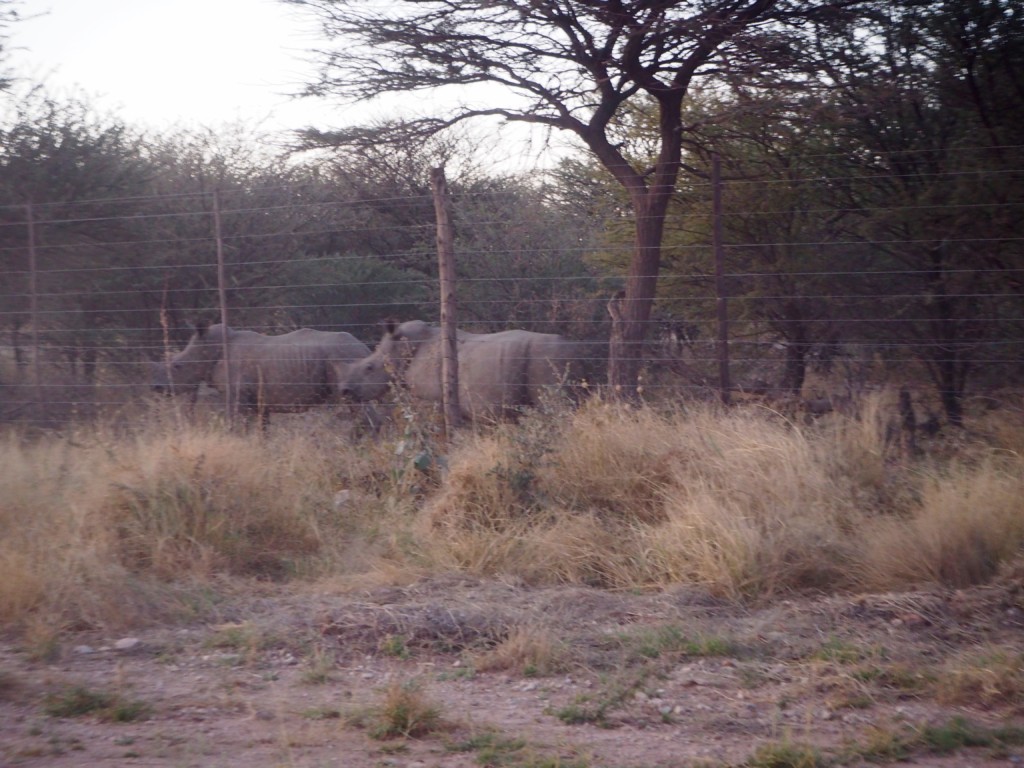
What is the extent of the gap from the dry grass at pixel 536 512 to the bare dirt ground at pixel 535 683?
1.01ft

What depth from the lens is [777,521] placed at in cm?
607

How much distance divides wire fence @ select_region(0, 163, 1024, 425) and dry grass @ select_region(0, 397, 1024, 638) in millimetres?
1405

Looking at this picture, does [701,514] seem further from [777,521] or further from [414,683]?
[414,683]

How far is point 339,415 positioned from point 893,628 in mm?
6821

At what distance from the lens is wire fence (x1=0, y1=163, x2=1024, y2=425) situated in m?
8.91

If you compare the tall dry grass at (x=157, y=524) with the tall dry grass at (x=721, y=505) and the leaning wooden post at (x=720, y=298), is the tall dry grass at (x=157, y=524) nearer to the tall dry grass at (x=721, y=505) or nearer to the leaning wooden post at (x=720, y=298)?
the tall dry grass at (x=721, y=505)

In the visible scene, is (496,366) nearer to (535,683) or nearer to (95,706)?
(535,683)

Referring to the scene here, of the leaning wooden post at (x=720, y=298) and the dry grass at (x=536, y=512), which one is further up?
the leaning wooden post at (x=720, y=298)

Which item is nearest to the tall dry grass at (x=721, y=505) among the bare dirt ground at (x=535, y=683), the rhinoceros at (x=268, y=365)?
the bare dirt ground at (x=535, y=683)

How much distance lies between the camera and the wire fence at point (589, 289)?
8.91 meters

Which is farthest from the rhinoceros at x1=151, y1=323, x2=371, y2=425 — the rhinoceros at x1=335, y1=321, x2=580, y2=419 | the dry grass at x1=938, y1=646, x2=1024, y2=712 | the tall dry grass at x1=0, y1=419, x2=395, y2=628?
the dry grass at x1=938, y1=646, x2=1024, y2=712

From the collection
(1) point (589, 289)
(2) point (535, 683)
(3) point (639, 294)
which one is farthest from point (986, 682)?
(1) point (589, 289)

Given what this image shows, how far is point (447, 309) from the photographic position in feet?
27.7

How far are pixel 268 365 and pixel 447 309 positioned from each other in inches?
145
